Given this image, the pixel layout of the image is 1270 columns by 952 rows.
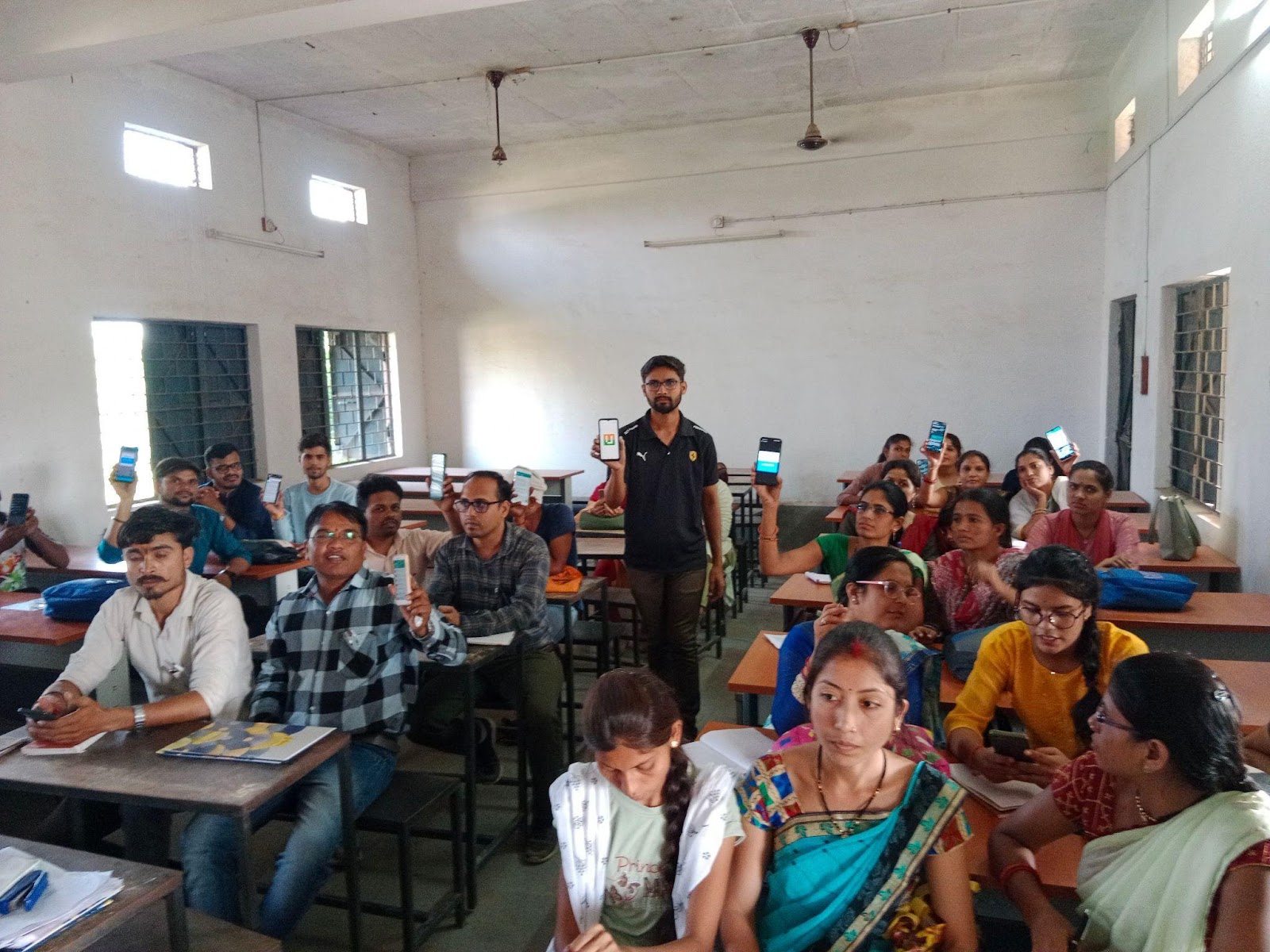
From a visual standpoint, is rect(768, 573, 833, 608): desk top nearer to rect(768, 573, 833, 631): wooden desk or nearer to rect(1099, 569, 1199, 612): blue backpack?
rect(768, 573, 833, 631): wooden desk

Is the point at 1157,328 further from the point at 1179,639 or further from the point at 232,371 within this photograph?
the point at 232,371

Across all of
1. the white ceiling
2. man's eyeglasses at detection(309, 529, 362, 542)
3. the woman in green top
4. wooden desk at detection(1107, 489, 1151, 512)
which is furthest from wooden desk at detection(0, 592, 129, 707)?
wooden desk at detection(1107, 489, 1151, 512)

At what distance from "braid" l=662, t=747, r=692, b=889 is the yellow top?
790 mm

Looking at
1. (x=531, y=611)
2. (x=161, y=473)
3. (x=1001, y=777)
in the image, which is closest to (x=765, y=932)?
(x=1001, y=777)

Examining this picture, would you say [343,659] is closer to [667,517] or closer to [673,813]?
[673,813]

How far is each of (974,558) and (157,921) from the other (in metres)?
2.40

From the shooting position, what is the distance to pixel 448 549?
3076 mm

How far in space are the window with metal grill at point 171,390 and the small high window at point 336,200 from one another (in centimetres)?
142

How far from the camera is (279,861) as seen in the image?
2.08m

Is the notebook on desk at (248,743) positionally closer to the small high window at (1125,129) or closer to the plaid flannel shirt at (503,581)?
the plaid flannel shirt at (503,581)

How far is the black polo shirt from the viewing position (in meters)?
3.51

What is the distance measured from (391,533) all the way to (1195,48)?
15.5 feet

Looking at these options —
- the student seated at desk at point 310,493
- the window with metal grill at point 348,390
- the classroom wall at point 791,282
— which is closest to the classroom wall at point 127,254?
the window with metal grill at point 348,390

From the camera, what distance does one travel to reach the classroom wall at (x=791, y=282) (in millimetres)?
6852
